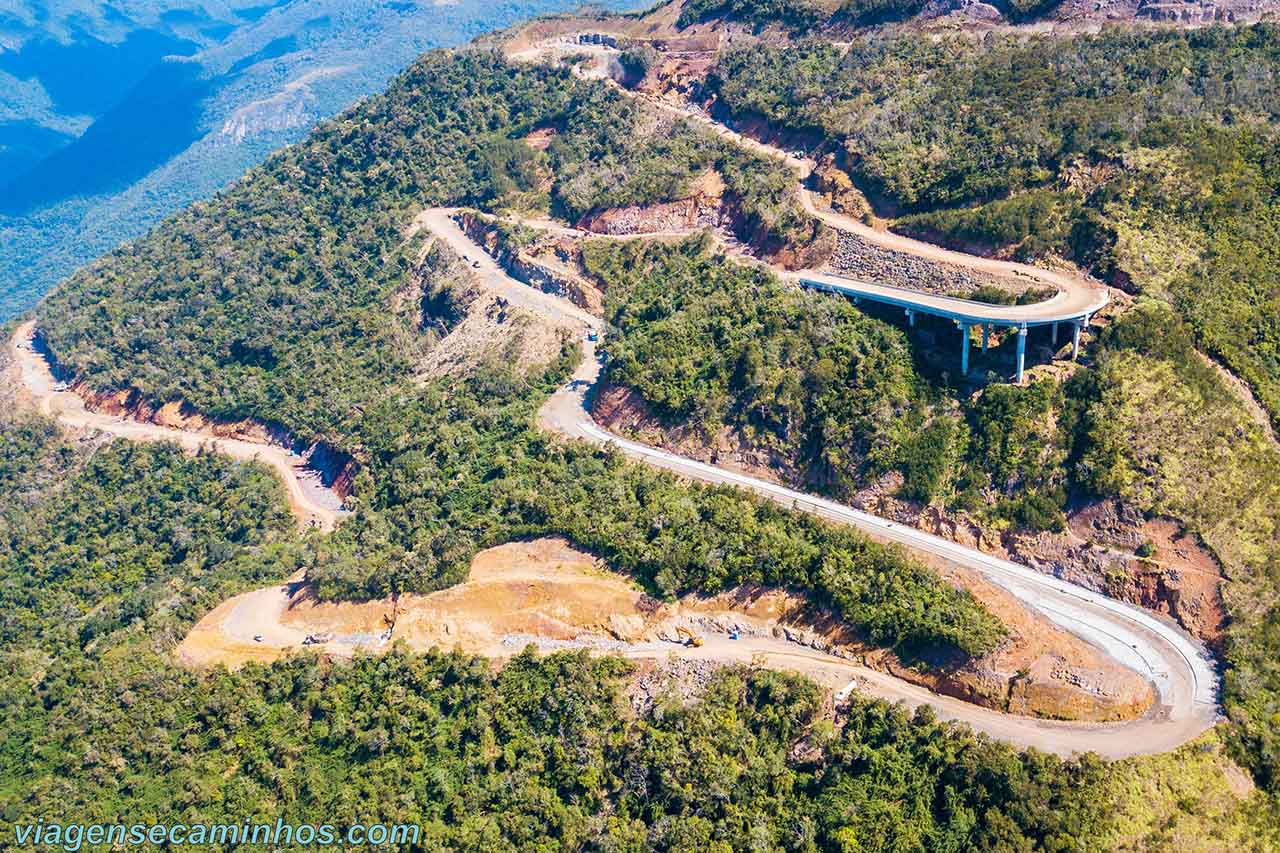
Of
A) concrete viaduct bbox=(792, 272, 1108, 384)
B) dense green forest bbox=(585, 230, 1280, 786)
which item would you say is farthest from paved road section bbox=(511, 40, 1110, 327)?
dense green forest bbox=(585, 230, 1280, 786)

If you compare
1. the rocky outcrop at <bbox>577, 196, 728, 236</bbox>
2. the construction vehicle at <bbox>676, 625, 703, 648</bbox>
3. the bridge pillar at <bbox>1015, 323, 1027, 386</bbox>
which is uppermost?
the rocky outcrop at <bbox>577, 196, 728, 236</bbox>

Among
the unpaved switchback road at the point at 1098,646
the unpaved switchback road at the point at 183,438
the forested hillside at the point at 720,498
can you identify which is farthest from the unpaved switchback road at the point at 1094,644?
the unpaved switchback road at the point at 183,438

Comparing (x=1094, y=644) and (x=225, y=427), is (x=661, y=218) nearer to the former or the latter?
(x=225, y=427)

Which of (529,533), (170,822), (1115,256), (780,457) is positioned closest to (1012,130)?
(1115,256)

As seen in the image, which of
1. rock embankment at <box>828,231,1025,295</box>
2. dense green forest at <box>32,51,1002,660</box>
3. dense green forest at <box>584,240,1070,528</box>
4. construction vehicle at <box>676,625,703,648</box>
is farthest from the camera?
rock embankment at <box>828,231,1025,295</box>

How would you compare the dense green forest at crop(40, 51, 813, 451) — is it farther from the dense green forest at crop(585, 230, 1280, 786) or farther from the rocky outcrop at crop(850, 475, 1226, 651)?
the rocky outcrop at crop(850, 475, 1226, 651)

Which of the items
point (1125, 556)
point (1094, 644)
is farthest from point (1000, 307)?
point (1094, 644)
